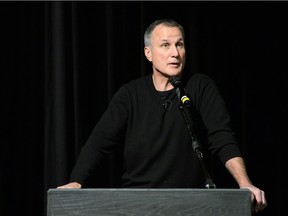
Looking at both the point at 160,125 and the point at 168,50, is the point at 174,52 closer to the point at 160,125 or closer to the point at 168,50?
the point at 168,50

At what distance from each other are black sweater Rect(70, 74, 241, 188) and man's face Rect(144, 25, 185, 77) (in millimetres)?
94

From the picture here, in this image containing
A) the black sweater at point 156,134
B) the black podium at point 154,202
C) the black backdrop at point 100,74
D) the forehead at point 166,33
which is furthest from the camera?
the black backdrop at point 100,74

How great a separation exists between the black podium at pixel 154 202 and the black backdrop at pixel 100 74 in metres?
1.13

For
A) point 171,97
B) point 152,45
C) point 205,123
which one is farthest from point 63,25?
point 205,123

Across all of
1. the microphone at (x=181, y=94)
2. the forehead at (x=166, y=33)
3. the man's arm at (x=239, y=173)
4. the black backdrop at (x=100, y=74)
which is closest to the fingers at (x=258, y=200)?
the man's arm at (x=239, y=173)

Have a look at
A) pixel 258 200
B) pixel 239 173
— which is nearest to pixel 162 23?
pixel 239 173

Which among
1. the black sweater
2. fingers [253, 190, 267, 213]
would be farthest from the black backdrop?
fingers [253, 190, 267, 213]

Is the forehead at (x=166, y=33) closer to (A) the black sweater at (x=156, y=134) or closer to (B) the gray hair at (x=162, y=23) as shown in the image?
(B) the gray hair at (x=162, y=23)

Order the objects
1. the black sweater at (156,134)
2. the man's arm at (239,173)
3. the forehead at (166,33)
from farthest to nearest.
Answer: the forehead at (166,33), the black sweater at (156,134), the man's arm at (239,173)

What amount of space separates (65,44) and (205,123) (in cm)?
96

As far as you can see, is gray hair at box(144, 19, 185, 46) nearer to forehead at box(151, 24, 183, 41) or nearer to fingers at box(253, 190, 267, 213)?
forehead at box(151, 24, 183, 41)

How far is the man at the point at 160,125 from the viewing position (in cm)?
224

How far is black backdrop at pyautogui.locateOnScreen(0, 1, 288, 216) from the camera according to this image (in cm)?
271

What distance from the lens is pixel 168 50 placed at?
2350 millimetres
